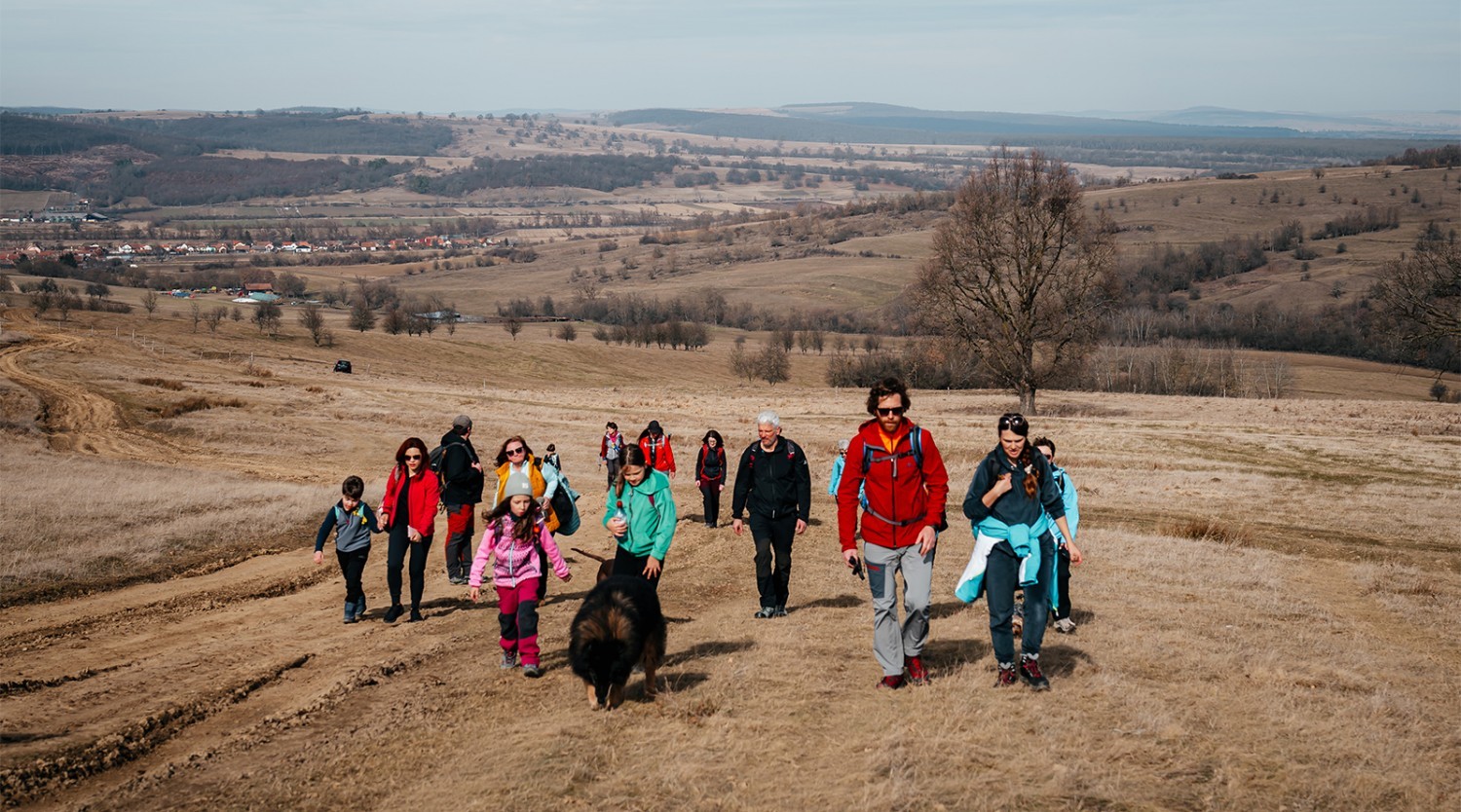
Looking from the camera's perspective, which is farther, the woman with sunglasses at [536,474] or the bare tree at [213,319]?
the bare tree at [213,319]

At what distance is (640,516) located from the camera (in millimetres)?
9969

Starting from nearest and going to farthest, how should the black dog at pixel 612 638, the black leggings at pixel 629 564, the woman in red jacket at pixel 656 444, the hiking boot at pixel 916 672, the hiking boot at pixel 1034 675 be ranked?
the black dog at pixel 612 638, the hiking boot at pixel 1034 675, the hiking boot at pixel 916 672, the black leggings at pixel 629 564, the woman in red jacket at pixel 656 444

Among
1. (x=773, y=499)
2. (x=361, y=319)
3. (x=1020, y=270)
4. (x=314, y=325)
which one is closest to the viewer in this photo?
(x=773, y=499)

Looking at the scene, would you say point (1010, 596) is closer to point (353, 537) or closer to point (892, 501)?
point (892, 501)

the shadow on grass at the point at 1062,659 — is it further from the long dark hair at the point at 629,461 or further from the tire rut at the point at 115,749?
the tire rut at the point at 115,749

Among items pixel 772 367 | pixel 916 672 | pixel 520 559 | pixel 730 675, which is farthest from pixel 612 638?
pixel 772 367

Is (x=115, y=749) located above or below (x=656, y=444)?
below

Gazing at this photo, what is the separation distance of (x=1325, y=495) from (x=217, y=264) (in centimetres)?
19917

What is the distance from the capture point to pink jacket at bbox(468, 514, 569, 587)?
9.59 m

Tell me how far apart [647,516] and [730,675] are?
1708 millimetres

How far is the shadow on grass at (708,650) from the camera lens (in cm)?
1010

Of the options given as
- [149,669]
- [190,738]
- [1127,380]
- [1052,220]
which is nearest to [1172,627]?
[190,738]

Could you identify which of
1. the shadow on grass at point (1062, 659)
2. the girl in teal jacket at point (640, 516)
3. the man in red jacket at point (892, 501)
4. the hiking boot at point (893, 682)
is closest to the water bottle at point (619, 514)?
the girl in teal jacket at point (640, 516)

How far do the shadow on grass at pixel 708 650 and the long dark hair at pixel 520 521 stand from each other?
1.83m
